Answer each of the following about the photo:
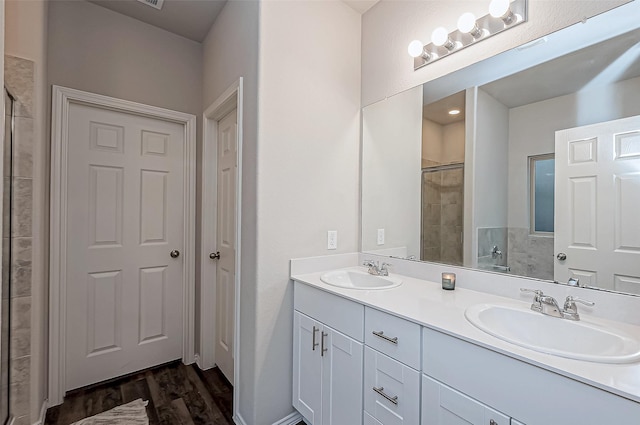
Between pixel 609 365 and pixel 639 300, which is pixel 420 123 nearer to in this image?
pixel 639 300

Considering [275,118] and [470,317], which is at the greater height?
[275,118]

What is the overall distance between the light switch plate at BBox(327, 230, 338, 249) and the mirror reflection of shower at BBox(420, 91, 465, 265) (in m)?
0.53

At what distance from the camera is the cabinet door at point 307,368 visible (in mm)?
1500

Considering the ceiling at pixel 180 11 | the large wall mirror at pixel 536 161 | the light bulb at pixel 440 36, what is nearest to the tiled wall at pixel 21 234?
the ceiling at pixel 180 11

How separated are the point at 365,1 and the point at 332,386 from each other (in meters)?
2.35

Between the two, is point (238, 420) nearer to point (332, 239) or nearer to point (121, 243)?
point (332, 239)

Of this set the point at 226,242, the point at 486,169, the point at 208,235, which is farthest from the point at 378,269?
the point at 208,235

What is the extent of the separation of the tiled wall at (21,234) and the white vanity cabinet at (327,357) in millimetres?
1439

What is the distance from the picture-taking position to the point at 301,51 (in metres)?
1.75

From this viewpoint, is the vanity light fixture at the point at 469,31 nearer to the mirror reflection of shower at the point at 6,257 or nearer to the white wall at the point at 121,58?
the white wall at the point at 121,58

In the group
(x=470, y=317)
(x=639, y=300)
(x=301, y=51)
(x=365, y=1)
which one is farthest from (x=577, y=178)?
(x=365, y=1)

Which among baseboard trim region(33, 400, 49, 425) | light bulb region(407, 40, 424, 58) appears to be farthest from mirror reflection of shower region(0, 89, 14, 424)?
light bulb region(407, 40, 424, 58)

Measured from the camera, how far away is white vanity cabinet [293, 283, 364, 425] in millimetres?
1300

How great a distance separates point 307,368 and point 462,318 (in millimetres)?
903
